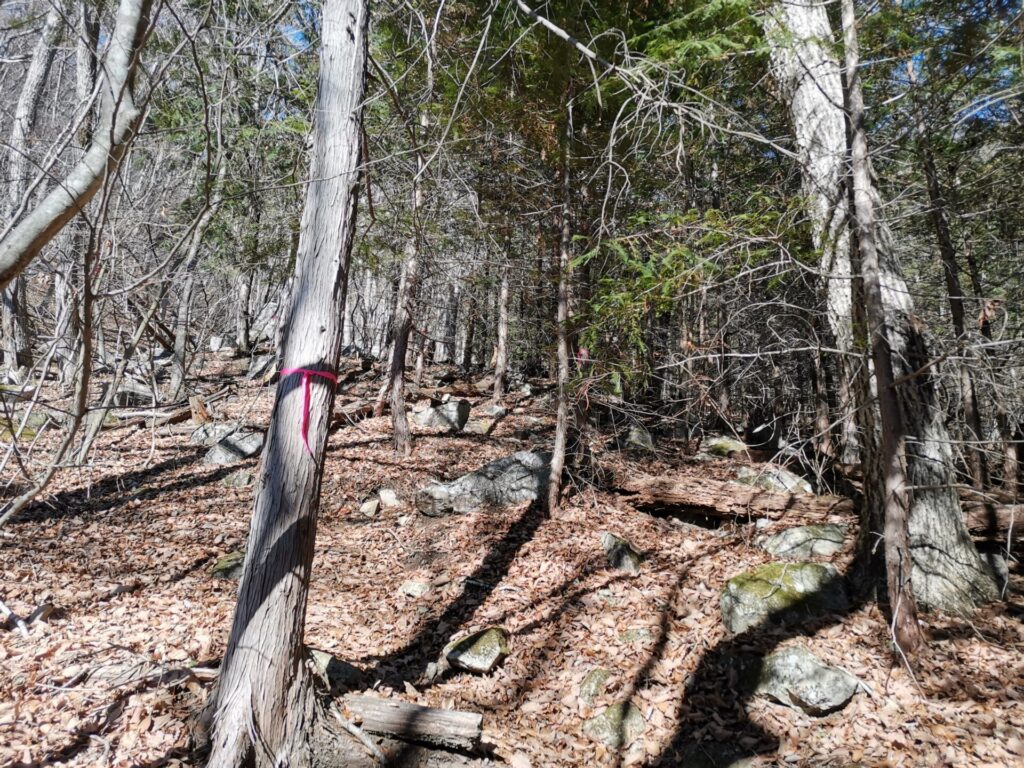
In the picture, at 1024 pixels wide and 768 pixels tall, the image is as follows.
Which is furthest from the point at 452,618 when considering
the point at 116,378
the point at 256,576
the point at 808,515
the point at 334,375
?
the point at 808,515

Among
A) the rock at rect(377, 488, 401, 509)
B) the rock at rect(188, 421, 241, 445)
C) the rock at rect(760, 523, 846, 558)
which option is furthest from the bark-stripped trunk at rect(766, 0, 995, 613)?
the rock at rect(188, 421, 241, 445)

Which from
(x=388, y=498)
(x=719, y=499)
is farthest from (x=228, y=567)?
(x=719, y=499)

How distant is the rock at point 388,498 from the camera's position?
7734 mm

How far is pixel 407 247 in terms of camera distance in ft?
30.0

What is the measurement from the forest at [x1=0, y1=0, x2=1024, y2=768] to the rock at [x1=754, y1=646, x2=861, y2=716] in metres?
0.02

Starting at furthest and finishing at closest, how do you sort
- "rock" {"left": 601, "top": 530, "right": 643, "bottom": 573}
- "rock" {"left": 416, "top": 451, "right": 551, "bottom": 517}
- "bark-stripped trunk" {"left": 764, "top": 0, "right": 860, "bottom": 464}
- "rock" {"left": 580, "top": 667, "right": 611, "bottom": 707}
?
1. "rock" {"left": 416, "top": 451, "right": 551, "bottom": 517}
2. "rock" {"left": 601, "top": 530, "right": 643, "bottom": 573}
3. "bark-stripped trunk" {"left": 764, "top": 0, "right": 860, "bottom": 464}
4. "rock" {"left": 580, "top": 667, "right": 611, "bottom": 707}

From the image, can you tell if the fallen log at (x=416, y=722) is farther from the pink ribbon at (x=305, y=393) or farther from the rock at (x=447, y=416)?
the rock at (x=447, y=416)

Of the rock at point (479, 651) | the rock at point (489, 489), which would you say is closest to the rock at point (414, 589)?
the rock at point (479, 651)

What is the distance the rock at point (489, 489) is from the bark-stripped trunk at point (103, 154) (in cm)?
569

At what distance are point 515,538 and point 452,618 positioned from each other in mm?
1543

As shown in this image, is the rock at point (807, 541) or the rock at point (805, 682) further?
the rock at point (807, 541)

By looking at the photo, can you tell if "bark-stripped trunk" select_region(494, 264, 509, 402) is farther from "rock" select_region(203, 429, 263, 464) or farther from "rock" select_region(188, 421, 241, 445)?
"rock" select_region(188, 421, 241, 445)

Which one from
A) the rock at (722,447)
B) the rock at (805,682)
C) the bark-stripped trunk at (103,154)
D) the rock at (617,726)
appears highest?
the bark-stripped trunk at (103,154)

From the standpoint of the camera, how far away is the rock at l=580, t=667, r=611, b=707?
4516 mm
